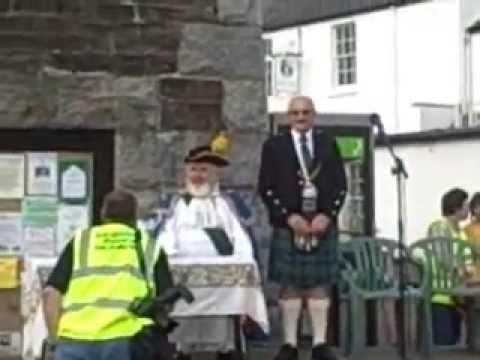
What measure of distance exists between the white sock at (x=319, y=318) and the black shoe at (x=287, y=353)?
170 mm

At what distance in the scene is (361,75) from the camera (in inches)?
1384

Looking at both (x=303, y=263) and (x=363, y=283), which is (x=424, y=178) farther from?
(x=303, y=263)

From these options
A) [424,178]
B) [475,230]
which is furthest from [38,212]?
[424,178]

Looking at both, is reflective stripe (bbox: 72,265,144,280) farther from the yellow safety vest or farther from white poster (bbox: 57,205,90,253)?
white poster (bbox: 57,205,90,253)

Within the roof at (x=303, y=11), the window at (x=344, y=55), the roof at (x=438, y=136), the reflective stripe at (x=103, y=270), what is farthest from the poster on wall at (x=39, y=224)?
the roof at (x=303, y=11)

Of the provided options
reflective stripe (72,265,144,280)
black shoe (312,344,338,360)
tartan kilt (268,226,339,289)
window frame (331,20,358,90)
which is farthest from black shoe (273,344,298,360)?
window frame (331,20,358,90)

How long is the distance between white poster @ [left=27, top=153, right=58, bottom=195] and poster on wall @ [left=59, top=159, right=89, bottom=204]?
6 cm

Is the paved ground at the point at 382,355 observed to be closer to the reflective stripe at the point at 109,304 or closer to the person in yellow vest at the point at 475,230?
the person in yellow vest at the point at 475,230

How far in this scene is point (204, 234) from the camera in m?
11.3

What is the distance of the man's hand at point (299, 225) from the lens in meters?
11.5

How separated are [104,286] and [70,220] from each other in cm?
339

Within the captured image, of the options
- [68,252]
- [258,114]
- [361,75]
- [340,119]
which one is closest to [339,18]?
[361,75]

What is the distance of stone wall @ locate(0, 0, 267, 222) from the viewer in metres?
11.9

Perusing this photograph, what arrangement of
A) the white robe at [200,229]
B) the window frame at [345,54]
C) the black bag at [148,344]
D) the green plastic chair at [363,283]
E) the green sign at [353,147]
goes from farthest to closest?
the window frame at [345,54], the green sign at [353,147], the green plastic chair at [363,283], the white robe at [200,229], the black bag at [148,344]
